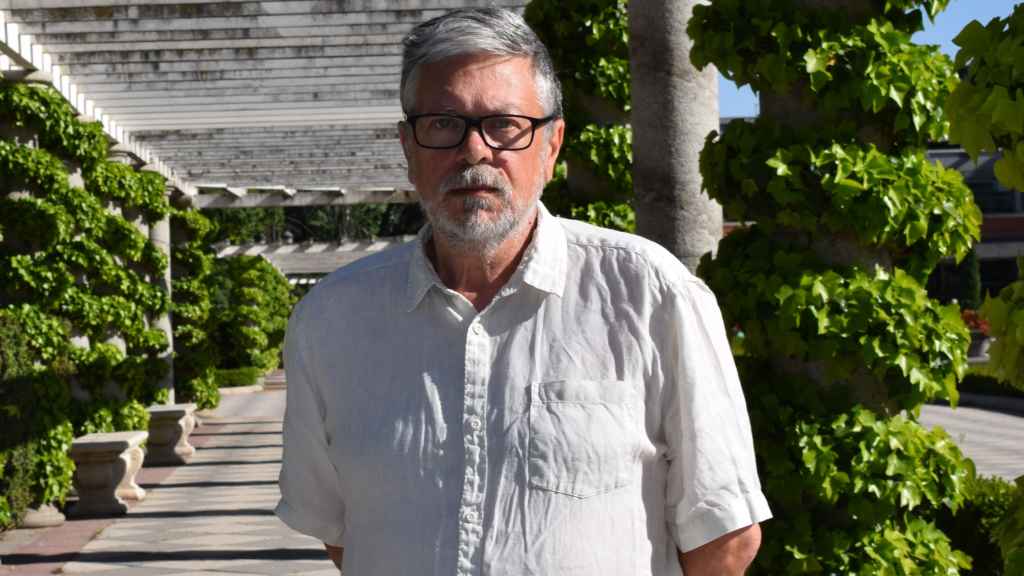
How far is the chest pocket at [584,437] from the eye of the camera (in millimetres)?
2166

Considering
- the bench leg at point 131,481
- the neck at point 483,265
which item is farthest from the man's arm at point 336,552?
the bench leg at point 131,481

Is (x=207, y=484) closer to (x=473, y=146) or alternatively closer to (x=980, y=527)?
(x=980, y=527)

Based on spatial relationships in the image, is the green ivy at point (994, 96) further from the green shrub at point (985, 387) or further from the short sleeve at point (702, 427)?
the green shrub at point (985, 387)

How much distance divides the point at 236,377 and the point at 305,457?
95.6 ft

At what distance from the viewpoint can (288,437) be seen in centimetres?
244

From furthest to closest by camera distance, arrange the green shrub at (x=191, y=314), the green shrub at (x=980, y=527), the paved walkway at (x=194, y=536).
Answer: the green shrub at (x=191, y=314), the paved walkway at (x=194, y=536), the green shrub at (x=980, y=527)

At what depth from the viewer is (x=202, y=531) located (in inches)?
412

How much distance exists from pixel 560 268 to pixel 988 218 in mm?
46477

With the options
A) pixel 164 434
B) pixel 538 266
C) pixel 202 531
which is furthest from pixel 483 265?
pixel 164 434


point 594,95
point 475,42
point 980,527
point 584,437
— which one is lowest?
point 980,527

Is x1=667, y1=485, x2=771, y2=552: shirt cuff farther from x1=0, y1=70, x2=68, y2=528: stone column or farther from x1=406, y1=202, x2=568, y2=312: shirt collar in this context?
x1=0, y1=70, x2=68, y2=528: stone column

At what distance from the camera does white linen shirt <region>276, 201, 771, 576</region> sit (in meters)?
2.17

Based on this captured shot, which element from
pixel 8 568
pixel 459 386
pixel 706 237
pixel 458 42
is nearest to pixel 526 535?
pixel 459 386

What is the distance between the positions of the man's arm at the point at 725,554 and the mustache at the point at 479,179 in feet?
2.07
